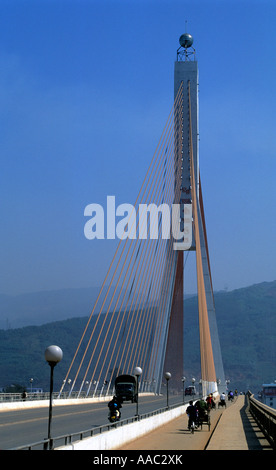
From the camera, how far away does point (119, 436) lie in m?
17.8

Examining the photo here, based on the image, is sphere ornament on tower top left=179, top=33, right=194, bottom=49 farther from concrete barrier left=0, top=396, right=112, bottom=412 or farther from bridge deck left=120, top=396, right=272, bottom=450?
bridge deck left=120, top=396, right=272, bottom=450

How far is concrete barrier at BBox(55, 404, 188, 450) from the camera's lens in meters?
13.8

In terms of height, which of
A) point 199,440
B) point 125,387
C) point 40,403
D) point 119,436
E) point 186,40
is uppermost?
point 186,40

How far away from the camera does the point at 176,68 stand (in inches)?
2290

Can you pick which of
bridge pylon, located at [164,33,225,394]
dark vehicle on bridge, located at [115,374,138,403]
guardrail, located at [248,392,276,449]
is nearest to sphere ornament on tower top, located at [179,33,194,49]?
bridge pylon, located at [164,33,225,394]

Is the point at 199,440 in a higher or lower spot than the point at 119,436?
lower

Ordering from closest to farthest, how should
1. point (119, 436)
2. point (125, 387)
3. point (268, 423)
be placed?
point (119, 436) → point (268, 423) → point (125, 387)

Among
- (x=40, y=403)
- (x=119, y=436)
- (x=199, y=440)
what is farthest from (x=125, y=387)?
(x=119, y=436)

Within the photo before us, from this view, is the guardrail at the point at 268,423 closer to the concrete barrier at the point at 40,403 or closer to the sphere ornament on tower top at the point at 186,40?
the concrete barrier at the point at 40,403

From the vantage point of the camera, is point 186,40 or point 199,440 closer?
point 199,440

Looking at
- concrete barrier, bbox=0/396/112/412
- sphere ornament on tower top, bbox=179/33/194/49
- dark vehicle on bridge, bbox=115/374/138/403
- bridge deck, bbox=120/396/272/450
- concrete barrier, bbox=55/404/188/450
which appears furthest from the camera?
sphere ornament on tower top, bbox=179/33/194/49

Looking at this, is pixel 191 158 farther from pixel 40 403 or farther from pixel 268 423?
pixel 268 423
